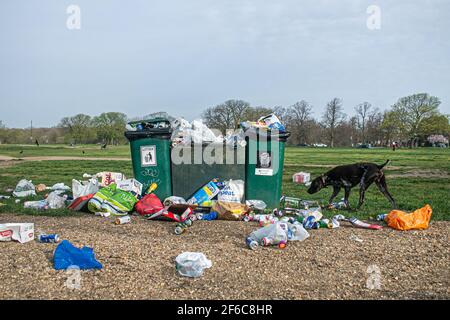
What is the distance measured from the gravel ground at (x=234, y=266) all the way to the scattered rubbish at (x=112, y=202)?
2.22 ft

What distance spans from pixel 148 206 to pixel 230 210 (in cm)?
123

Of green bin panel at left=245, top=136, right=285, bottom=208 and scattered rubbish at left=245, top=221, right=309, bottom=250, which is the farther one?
green bin panel at left=245, top=136, right=285, bottom=208

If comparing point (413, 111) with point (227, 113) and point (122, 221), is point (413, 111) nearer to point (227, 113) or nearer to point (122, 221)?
point (227, 113)

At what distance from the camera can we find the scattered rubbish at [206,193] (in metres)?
5.71

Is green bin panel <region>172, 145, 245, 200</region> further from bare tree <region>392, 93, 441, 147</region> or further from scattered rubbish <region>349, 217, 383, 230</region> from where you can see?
bare tree <region>392, 93, 441, 147</region>

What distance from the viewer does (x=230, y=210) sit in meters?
5.08

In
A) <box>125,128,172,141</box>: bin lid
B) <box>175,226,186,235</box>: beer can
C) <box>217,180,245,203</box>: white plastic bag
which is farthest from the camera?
<box>125,128,172,141</box>: bin lid

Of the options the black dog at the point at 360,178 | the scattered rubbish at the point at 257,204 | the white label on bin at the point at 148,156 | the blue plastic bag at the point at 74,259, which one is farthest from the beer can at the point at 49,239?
the black dog at the point at 360,178

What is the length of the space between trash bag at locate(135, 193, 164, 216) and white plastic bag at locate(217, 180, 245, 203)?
0.92m

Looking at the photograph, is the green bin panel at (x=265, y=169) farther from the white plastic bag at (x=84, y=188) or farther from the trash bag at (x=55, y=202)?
the trash bag at (x=55, y=202)

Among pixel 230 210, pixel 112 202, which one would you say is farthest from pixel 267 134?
pixel 112 202

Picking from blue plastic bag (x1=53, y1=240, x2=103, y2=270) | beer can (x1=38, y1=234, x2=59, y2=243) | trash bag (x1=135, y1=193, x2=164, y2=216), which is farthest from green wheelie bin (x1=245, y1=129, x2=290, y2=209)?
blue plastic bag (x1=53, y1=240, x2=103, y2=270)

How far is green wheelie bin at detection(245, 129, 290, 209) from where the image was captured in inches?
232
